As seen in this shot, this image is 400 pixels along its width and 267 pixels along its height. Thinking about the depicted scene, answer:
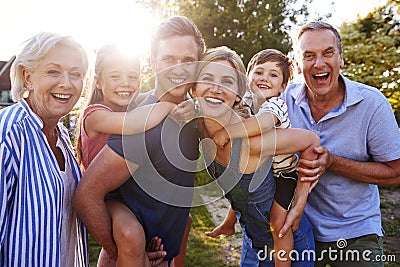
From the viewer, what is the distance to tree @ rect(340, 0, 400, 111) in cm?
1124

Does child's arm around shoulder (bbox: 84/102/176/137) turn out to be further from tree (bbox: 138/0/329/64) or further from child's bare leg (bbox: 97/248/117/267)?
tree (bbox: 138/0/329/64)

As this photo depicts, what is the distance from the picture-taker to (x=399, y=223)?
7.25 metres

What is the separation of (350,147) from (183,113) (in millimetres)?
1047

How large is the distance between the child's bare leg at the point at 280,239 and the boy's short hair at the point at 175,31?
2.83 feet

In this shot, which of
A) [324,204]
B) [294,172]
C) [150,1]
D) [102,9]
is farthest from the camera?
[150,1]

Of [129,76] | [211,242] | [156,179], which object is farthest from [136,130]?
[211,242]

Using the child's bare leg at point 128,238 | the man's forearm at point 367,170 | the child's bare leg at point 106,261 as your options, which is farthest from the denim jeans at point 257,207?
the child's bare leg at point 106,261

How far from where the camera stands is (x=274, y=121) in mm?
2311

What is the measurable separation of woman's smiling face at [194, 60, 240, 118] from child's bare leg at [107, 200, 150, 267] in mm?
578

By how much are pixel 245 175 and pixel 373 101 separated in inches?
34.9

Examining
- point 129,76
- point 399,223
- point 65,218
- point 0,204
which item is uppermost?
point 129,76

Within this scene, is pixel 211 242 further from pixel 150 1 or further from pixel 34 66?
pixel 150 1

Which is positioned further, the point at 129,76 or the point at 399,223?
the point at 399,223

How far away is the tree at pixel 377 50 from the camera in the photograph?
A: 11242mm
